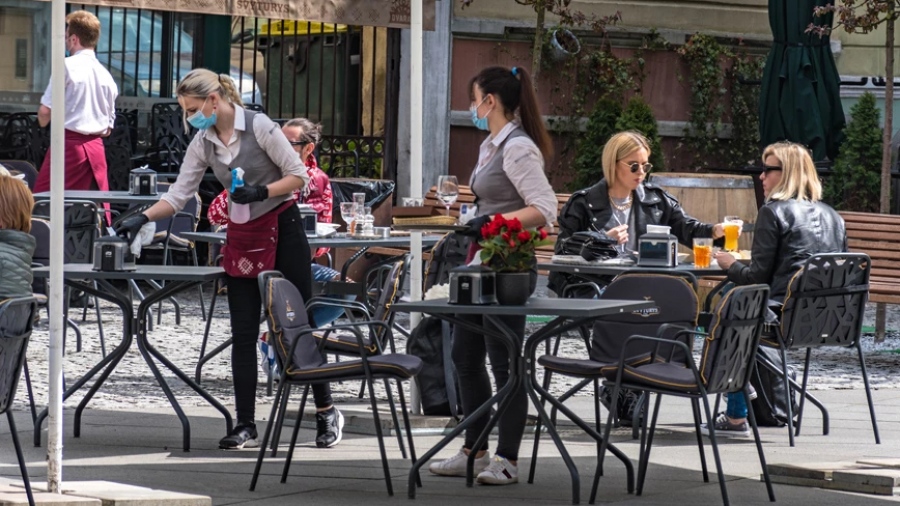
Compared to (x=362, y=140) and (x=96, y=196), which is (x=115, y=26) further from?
(x=96, y=196)

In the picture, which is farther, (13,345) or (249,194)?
(249,194)

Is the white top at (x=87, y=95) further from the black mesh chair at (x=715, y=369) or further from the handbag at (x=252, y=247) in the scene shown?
the black mesh chair at (x=715, y=369)

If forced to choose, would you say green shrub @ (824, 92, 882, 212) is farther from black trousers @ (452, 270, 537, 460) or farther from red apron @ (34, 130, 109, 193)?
black trousers @ (452, 270, 537, 460)

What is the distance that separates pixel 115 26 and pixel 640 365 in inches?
399

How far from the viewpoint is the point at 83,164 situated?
12391mm

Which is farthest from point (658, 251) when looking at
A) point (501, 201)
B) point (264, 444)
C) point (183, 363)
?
point (183, 363)

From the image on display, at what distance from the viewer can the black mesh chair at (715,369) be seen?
655 centimetres

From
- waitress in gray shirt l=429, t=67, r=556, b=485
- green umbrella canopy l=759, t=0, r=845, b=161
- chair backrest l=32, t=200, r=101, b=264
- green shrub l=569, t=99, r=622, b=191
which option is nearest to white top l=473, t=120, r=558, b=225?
waitress in gray shirt l=429, t=67, r=556, b=485

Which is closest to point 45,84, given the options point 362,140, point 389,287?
point 362,140

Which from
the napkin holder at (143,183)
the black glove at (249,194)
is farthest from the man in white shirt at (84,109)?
the black glove at (249,194)

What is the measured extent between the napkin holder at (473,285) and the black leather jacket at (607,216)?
253 centimetres

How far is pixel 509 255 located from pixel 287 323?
106 cm

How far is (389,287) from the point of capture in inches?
315

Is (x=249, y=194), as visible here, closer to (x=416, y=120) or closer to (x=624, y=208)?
(x=416, y=120)
